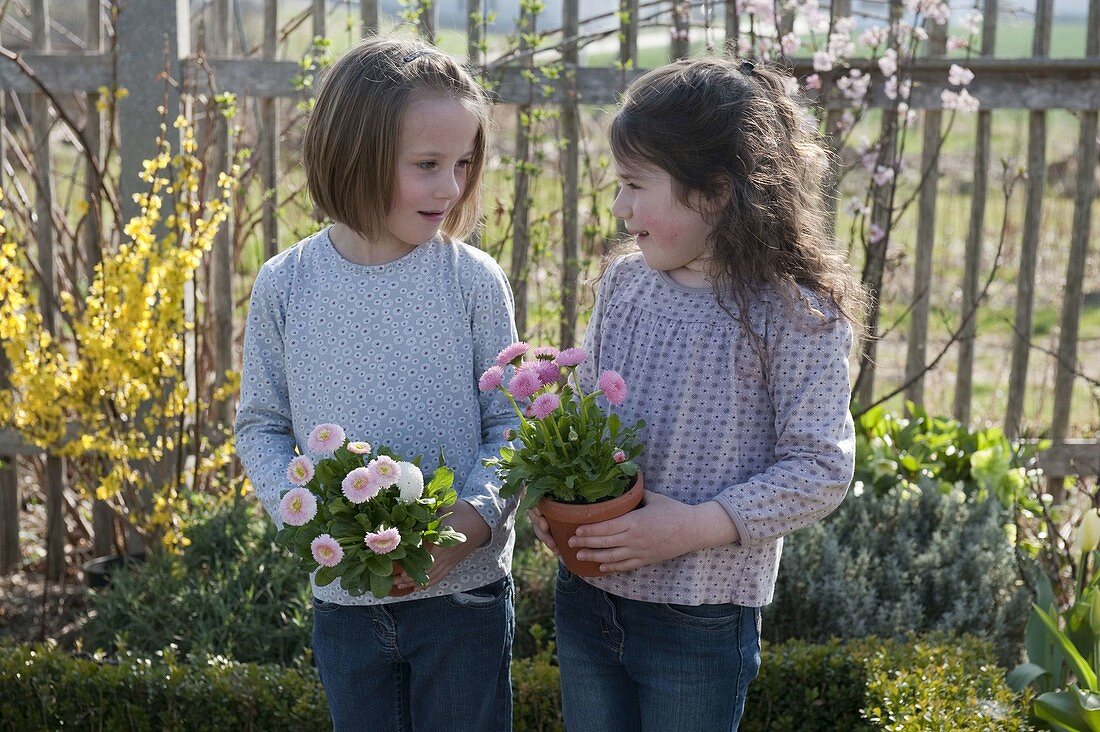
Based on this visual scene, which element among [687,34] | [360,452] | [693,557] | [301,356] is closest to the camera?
[360,452]

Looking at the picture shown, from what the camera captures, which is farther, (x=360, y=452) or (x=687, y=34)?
(x=687, y=34)

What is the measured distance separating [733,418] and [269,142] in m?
2.60

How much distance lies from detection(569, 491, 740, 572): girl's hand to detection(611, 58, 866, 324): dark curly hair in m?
0.31

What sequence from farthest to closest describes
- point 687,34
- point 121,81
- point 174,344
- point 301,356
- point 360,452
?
1. point 687,34
2. point 121,81
3. point 174,344
4. point 301,356
5. point 360,452

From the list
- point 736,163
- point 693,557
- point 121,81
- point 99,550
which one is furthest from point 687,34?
point 99,550

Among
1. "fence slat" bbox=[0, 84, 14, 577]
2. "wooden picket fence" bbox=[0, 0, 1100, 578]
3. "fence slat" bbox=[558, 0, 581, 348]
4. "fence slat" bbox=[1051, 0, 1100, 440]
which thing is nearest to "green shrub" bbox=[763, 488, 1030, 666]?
"wooden picket fence" bbox=[0, 0, 1100, 578]

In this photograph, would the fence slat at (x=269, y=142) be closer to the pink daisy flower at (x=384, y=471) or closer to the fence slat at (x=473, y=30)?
the fence slat at (x=473, y=30)

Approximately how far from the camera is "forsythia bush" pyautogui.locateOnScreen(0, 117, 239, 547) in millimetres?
3098

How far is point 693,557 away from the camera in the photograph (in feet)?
5.60

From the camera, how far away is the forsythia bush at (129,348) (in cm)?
310

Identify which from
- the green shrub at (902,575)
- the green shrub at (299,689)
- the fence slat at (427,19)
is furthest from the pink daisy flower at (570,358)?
the fence slat at (427,19)

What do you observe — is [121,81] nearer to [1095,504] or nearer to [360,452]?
[360,452]

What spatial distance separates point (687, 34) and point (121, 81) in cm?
190

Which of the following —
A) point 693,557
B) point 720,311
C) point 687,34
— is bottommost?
point 693,557
